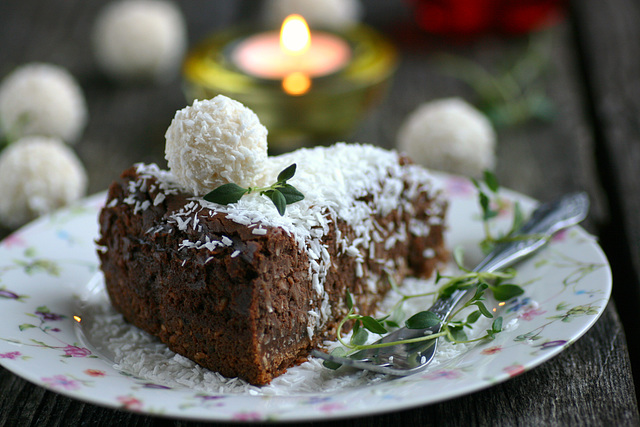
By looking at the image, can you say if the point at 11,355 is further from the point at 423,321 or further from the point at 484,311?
the point at 484,311

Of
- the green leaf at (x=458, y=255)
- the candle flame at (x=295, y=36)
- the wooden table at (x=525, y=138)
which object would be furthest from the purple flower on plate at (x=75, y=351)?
the candle flame at (x=295, y=36)

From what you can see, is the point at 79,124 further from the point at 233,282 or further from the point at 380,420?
the point at 380,420

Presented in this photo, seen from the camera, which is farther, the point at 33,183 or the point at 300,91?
the point at 300,91

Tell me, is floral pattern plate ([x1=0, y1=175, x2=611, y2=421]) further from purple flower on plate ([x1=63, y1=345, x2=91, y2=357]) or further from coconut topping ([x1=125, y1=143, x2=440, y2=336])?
coconut topping ([x1=125, y1=143, x2=440, y2=336])

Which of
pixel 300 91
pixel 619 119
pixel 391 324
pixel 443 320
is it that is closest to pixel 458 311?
pixel 443 320

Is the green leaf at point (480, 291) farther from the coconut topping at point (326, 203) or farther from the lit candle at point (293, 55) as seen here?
the lit candle at point (293, 55)

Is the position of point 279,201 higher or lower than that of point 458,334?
higher

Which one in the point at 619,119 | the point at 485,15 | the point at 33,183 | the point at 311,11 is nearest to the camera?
the point at 33,183

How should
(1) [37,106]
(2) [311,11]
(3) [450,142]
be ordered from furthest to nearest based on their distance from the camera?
(2) [311,11]
(1) [37,106]
(3) [450,142]
